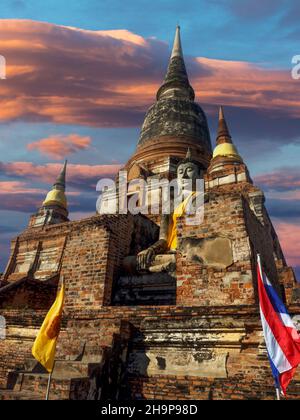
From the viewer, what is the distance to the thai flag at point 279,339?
358cm

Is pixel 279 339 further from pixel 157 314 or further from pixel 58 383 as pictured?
pixel 58 383

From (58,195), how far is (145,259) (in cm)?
2253

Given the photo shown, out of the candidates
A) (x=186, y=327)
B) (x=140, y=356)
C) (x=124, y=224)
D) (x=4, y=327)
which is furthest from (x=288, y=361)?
(x=124, y=224)

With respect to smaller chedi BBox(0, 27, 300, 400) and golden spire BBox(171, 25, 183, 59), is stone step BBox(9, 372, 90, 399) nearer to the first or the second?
smaller chedi BBox(0, 27, 300, 400)

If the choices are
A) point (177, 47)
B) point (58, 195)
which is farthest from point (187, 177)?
point (177, 47)

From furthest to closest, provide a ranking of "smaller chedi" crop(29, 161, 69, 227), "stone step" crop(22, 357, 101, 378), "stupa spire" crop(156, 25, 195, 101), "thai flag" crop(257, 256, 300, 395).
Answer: "stupa spire" crop(156, 25, 195, 101), "smaller chedi" crop(29, 161, 69, 227), "stone step" crop(22, 357, 101, 378), "thai flag" crop(257, 256, 300, 395)

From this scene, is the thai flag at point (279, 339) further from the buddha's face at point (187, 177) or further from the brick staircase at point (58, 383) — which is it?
the buddha's face at point (187, 177)

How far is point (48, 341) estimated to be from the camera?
4.60 meters

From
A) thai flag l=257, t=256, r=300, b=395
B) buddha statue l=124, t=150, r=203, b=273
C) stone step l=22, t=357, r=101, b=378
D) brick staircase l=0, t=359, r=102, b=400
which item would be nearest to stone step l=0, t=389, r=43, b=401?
brick staircase l=0, t=359, r=102, b=400

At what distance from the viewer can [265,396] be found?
14.0ft

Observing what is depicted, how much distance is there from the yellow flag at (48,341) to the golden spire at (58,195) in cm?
2515

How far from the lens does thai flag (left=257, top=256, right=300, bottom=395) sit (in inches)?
141

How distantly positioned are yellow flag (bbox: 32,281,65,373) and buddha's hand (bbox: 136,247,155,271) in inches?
153

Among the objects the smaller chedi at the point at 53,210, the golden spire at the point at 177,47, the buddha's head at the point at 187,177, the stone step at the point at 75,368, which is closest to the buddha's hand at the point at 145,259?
the stone step at the point at 75,368
